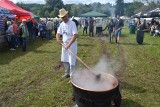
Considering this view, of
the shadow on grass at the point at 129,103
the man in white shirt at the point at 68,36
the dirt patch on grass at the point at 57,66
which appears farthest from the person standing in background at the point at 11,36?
the shadow on grass at the point at 129,103

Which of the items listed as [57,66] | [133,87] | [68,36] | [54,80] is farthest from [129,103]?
[57,66]

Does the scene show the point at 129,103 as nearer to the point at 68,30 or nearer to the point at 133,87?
the point at 133,87

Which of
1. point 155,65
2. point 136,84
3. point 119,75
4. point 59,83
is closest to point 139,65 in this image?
point 155,65

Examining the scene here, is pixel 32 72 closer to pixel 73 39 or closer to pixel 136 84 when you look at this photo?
pixel 73 39

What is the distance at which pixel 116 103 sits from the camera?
197 inches

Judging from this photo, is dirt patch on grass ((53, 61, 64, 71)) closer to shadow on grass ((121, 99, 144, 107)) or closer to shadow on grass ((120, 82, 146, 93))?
shadow on grass ((120, 82, 146, 93))

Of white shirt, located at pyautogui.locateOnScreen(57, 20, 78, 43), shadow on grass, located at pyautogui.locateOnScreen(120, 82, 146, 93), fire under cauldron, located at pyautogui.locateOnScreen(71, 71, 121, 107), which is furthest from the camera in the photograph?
white shirt, located at pyautogui.locateOnScreen(57, 20, 78, 43)

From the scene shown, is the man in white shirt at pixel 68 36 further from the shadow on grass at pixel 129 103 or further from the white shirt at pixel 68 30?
the shadow on grass at pixel 129 103

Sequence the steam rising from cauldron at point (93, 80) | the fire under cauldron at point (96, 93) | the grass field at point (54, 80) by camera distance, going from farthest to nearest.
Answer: the grass field at point (54, 80)
the steam rising from cauldron at point (93, 80)
the fire under cauldron at point (96, 93)

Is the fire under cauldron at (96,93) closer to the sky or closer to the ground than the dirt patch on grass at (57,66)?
closer to the sky

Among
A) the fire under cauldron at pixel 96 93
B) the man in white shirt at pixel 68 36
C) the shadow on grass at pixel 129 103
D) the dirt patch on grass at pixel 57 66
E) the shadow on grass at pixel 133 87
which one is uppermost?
the man in white shirt at pixel 68 36

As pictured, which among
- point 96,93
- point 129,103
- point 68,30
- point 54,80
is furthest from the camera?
point 54,80

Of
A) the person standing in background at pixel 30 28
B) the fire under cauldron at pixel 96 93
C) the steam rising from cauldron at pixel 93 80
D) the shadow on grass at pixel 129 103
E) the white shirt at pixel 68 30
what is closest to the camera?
the fire under cauldron at pixel 96 93

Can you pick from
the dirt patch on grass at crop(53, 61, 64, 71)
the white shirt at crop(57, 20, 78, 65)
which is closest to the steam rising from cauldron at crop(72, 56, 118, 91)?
the white shirt at crop(57, 20, 78, 65)
